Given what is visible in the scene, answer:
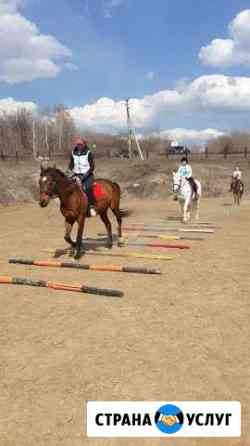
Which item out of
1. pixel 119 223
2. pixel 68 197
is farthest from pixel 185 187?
pixel 68 197

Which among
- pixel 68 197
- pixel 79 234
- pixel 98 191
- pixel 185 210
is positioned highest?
pixel 98 191

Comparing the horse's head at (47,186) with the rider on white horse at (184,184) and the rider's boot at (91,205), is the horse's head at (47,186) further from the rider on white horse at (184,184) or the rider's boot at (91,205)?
the rider on white horse at (184,184)

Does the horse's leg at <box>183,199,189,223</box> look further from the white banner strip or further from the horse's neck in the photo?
the white banner strip

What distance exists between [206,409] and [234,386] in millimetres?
577

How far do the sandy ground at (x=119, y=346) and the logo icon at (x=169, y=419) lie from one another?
117mm

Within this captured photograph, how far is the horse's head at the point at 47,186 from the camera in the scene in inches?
340

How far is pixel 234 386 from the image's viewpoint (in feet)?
12.9

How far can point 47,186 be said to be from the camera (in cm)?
870

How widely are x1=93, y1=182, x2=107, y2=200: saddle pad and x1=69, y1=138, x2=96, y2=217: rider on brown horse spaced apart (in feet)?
0.54

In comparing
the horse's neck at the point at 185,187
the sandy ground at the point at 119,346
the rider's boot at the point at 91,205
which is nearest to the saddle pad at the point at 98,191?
the rider's boot at the point at 91,205

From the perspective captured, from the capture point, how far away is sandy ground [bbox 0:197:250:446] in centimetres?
357

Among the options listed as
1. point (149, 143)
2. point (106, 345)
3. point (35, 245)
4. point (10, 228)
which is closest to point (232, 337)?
point (106, 345)

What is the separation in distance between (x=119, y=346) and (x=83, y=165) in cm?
610

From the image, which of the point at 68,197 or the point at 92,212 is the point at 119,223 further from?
the point at 68,197
